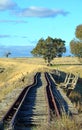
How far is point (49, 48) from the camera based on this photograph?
120 meters

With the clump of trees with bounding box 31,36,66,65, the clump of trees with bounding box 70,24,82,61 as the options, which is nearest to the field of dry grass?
the clump of trees with bounding box 70,24,82,61

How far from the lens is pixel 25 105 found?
757 inches

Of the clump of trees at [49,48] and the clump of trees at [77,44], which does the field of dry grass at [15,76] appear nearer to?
the clump of trees at [77,44]

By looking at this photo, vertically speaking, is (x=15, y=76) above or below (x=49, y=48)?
below

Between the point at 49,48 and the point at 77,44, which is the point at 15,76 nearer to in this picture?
the point at 77,44

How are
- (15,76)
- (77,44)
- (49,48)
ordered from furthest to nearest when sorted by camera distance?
(49,48) → (77,44) → (15,76)

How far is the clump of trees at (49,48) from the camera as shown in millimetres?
117750

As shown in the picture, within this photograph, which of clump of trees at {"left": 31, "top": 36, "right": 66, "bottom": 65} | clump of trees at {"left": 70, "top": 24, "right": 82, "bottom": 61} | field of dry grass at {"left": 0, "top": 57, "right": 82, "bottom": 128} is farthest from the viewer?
clump of trees at {"left": 31, "top": 36, "right": 66, "bottom": 65}

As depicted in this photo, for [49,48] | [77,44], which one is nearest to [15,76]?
[77,44]

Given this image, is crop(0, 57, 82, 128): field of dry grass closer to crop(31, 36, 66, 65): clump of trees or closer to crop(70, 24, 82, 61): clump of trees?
crop(70, 24, 82, 61): clump of trees

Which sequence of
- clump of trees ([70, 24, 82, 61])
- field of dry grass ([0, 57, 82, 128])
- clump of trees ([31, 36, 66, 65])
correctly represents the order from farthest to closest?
clump of trees ([31, 36, 66, 65]) → clump of trees ([70, 24, 82, 61]) → field of dry grass ([0, 57, 82, 128])

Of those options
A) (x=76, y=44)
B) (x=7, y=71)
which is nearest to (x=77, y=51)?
(x=76, y=44)

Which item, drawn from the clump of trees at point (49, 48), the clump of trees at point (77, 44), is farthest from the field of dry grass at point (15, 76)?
the clump of trees at point (49, 48)

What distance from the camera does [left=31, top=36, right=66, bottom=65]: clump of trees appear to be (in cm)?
11775
